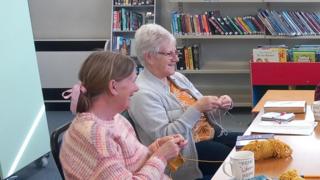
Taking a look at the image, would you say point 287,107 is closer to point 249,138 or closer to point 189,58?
point 249,138

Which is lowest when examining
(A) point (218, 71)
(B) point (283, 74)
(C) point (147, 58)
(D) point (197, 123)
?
(A) point (218, 71)

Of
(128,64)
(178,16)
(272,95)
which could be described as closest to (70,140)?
(128,64)

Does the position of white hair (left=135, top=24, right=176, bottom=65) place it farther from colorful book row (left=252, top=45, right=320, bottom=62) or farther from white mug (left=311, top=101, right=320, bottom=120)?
colorful book row (left=252, top=45, right=320, bottom=62)

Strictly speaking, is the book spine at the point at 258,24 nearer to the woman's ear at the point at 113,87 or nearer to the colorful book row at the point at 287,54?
the colorful book row at the point at 287,54

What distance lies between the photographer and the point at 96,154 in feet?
5.08

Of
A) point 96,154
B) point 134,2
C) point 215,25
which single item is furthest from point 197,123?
point 134,2

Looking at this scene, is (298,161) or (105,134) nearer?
(105,134)

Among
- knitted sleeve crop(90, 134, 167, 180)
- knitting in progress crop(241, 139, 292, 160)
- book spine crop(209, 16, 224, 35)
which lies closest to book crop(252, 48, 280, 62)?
book spine crop(209, 16, 224, 35)

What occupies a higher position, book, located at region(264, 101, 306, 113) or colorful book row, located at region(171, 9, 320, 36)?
colorful book row, located at region(171, 9, 320, 36)

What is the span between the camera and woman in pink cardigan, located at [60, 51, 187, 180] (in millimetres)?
1560

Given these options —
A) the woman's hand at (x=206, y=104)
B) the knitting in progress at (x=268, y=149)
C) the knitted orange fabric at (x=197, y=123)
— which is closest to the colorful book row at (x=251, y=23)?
the knitted orange fabric at (x=197, y=123)

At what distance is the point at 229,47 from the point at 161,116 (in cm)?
371

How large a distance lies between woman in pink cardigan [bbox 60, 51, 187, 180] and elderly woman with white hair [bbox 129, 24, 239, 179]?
44cm

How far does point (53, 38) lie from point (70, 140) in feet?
15.7
